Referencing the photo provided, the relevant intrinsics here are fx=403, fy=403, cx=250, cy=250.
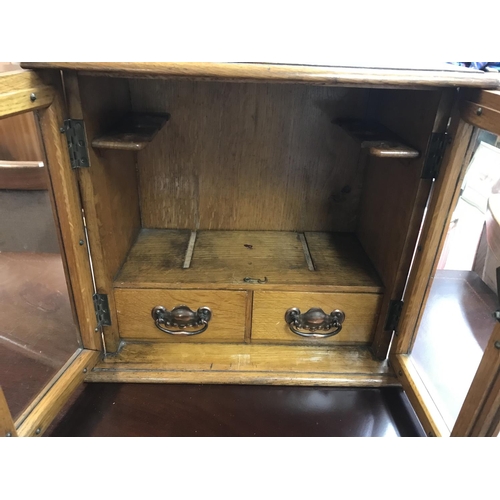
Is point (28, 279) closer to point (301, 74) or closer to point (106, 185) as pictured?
point (106, 185)

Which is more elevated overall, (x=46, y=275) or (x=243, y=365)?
(x=46, y=275)

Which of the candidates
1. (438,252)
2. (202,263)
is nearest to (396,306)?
(438,252)

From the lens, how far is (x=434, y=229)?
2.56 ft

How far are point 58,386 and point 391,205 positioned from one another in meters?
0.81

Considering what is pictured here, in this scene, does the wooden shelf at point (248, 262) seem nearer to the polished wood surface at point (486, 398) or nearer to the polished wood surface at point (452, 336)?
the polished wood surface at point (452, 336)

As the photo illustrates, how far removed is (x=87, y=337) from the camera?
91 centimetres

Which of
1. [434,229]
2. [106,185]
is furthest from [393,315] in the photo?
[106,185]

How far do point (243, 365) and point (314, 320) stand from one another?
0.65ft

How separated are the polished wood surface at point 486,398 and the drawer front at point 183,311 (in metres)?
0.49

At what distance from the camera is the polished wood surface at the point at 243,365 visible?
0.92 meters

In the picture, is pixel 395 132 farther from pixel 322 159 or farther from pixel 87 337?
pixel 87 337

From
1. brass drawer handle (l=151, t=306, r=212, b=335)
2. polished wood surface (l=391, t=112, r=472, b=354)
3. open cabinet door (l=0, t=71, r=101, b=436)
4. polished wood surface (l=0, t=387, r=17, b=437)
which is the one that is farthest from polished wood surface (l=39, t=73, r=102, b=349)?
polished wood surface (l=391, t=112, r=472, b=354)

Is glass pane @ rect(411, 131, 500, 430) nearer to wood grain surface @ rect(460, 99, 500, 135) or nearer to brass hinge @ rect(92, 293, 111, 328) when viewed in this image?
wood grain surface @ rect(460, 99, 500, 135)

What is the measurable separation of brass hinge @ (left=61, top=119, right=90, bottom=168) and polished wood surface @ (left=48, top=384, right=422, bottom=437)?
497mm
